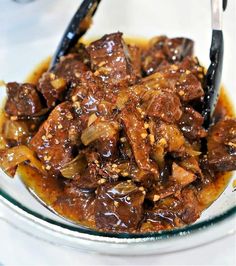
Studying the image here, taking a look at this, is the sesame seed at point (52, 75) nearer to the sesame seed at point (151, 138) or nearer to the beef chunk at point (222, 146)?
the sesame seed at point (151, 138)

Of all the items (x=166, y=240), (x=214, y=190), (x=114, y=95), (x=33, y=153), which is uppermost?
(x=114, y=95)

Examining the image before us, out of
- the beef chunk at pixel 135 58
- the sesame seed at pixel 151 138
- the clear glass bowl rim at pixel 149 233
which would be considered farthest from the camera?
the beef chunk at pixel 135 58

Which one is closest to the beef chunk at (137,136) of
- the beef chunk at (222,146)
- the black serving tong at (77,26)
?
the beef chunk at (222,146)

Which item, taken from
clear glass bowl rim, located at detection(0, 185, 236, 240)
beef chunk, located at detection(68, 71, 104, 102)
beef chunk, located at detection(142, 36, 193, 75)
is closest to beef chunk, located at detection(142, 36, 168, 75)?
beef chunk, located at detection(142, 36, 193, 75)

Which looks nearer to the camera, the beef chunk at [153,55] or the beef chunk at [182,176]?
the beef chunk at [182,176]

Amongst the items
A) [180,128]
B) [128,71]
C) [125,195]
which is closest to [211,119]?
[180,128]

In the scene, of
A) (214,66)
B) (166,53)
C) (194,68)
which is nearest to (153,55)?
(166,53)

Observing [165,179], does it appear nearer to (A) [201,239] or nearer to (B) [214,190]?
(B) [214,190]
